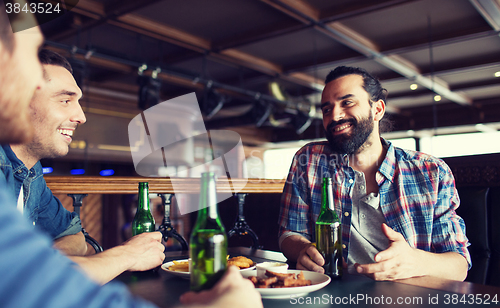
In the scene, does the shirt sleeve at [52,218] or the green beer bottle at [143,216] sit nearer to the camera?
the green beer bottle at [143,216]

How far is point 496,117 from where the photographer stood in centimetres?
728

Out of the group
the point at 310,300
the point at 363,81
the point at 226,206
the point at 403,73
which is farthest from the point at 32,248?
the point at 403,73

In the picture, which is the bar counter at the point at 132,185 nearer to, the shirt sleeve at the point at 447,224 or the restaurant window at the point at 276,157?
the shirt sleeve at the point at 447,224

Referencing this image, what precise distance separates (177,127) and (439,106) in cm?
520

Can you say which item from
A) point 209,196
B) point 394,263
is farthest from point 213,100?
point 209,196

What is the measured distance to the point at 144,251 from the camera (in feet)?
3.07

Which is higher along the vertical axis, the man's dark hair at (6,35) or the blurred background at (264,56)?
the blurred background at (264,56)

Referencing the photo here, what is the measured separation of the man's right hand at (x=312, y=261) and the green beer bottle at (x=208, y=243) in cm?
40

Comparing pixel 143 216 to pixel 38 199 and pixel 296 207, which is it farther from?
pixel 296 207

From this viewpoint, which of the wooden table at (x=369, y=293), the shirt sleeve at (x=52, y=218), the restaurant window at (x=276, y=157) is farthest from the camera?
the restaurant window at (x=276, y=157)

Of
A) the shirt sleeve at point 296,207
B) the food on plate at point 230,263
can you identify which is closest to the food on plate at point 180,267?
the food on plate at point 230,263

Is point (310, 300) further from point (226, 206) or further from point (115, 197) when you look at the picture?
point (115, 197)

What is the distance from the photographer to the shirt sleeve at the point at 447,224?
4.04ft

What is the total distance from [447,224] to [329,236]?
0.52 m
